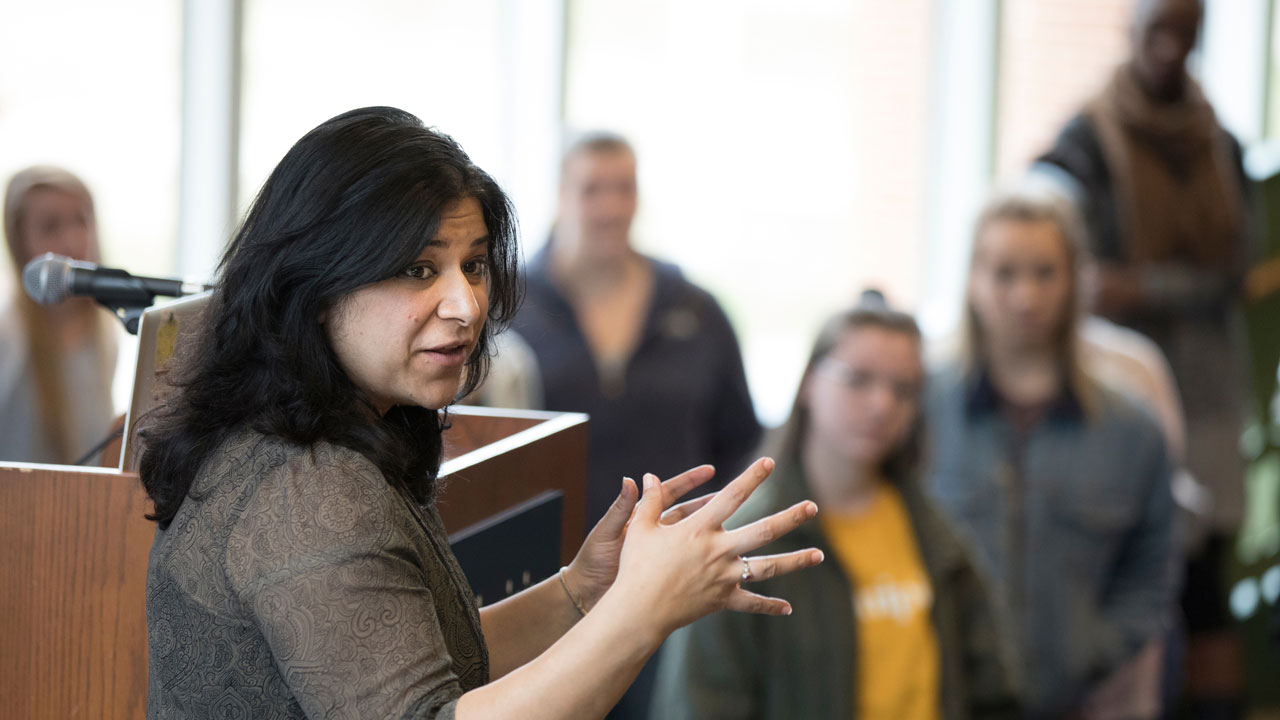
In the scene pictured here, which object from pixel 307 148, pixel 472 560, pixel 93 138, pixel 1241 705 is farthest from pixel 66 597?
pixel 1241 705

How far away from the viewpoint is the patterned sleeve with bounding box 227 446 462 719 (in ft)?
3.47

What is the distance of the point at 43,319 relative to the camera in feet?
8.84

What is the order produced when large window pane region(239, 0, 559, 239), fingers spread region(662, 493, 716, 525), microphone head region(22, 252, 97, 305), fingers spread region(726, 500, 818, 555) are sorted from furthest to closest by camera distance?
large window pane region(239, 0, 559, 239), microphone head region(22, 252, 97, 305), fingers spread region(662, 493, 716, 525), fingers spread region(726, 500, 818, 555)

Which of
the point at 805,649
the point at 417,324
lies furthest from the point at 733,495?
the point at 805,649

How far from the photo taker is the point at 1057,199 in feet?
10.4

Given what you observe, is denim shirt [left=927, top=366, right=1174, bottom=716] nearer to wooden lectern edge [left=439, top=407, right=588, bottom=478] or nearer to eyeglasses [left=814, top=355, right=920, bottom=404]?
eyeglasses [left=814, top=355, right=920, bottom=404]

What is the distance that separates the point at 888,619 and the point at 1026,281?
920 millimetres

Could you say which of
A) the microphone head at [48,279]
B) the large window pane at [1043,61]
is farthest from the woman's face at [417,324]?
the large window pane at [1043,61]

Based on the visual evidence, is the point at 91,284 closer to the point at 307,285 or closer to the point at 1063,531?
the point at 307,285

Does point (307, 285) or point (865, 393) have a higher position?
point (307, 285)

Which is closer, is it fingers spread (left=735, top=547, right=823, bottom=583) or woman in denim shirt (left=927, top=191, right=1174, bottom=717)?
fingers spread (left=735, top=547, right=823, bottom=583)

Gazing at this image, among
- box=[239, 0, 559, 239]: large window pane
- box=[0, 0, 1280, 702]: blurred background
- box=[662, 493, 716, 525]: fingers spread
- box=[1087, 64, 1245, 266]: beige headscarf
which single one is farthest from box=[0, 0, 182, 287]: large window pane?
box=[1087, 64, 1245, 266]: beige headscarf

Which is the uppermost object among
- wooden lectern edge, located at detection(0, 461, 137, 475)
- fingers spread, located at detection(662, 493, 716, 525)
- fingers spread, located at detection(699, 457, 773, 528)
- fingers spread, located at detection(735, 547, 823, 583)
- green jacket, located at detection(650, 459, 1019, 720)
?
fingers spread, located at detection(699, 457, 773, 528)

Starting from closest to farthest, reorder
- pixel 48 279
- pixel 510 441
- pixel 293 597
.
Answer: pixel 293 597
pixel 48 279
pixel 510 441
